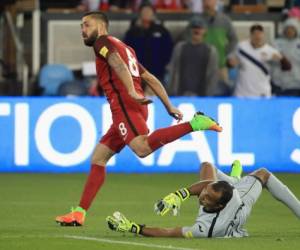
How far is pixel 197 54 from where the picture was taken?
2203 centimetres

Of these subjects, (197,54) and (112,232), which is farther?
(197,54)

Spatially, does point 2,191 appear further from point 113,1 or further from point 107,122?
point 113,1

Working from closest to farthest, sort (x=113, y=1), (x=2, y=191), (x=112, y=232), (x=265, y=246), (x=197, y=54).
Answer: (x=265, y=246), (x=112, y=232), (x=2, y=191), (x=197, y=54), (x=113, y=1)

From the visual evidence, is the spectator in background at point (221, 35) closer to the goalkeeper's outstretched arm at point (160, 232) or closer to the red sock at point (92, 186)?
the red sock at point (92, 186)

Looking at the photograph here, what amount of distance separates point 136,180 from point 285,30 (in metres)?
4.65

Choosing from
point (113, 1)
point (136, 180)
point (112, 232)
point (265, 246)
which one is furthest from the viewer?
point (113, 1)

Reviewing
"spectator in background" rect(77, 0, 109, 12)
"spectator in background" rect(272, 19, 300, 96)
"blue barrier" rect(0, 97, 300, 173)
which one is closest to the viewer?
"blue barrier" rect(0, 97, 300, 173)

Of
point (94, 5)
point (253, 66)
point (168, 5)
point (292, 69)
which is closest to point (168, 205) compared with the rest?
point (253, 66)

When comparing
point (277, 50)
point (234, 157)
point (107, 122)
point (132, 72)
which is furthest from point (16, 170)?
point (132, 72)

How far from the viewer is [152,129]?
20609 mm

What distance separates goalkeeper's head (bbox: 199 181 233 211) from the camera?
11.8m

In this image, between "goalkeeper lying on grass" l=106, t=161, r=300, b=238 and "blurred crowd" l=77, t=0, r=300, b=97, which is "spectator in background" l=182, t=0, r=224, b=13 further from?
"goalkeeper lying on grass" l=106, t=161, r=300, b=238

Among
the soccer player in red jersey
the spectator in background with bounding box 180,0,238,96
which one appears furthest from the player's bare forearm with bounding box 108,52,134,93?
the spectator in background with bounding box 180,0,238,96

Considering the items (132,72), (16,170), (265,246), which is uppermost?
(132,72)
